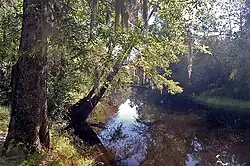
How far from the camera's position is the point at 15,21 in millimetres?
12586

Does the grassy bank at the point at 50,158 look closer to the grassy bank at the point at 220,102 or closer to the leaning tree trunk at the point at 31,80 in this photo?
the leaning tree trunk at the point at 31,80

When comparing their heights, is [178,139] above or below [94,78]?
below

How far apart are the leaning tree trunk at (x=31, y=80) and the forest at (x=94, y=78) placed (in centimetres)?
2

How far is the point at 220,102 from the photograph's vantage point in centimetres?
3186

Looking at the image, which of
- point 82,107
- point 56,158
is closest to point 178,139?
point 82,107

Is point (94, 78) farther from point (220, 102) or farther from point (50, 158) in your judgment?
point (220, 102)

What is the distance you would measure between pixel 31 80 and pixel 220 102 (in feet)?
87.3

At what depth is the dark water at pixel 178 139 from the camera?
12541mm

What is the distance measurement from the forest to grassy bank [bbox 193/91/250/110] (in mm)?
3772

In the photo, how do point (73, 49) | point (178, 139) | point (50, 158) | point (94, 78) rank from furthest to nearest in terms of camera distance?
1. point (178, 139)
2. point (94, 78)
3. point (73, 49)
4. point (50, 158)

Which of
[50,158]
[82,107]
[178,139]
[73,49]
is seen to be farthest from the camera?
[178,139]

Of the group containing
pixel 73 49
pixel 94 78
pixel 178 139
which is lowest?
pixel 178 139

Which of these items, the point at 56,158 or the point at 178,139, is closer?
the point at 56,158

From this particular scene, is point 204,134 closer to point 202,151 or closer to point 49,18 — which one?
point 202,151
